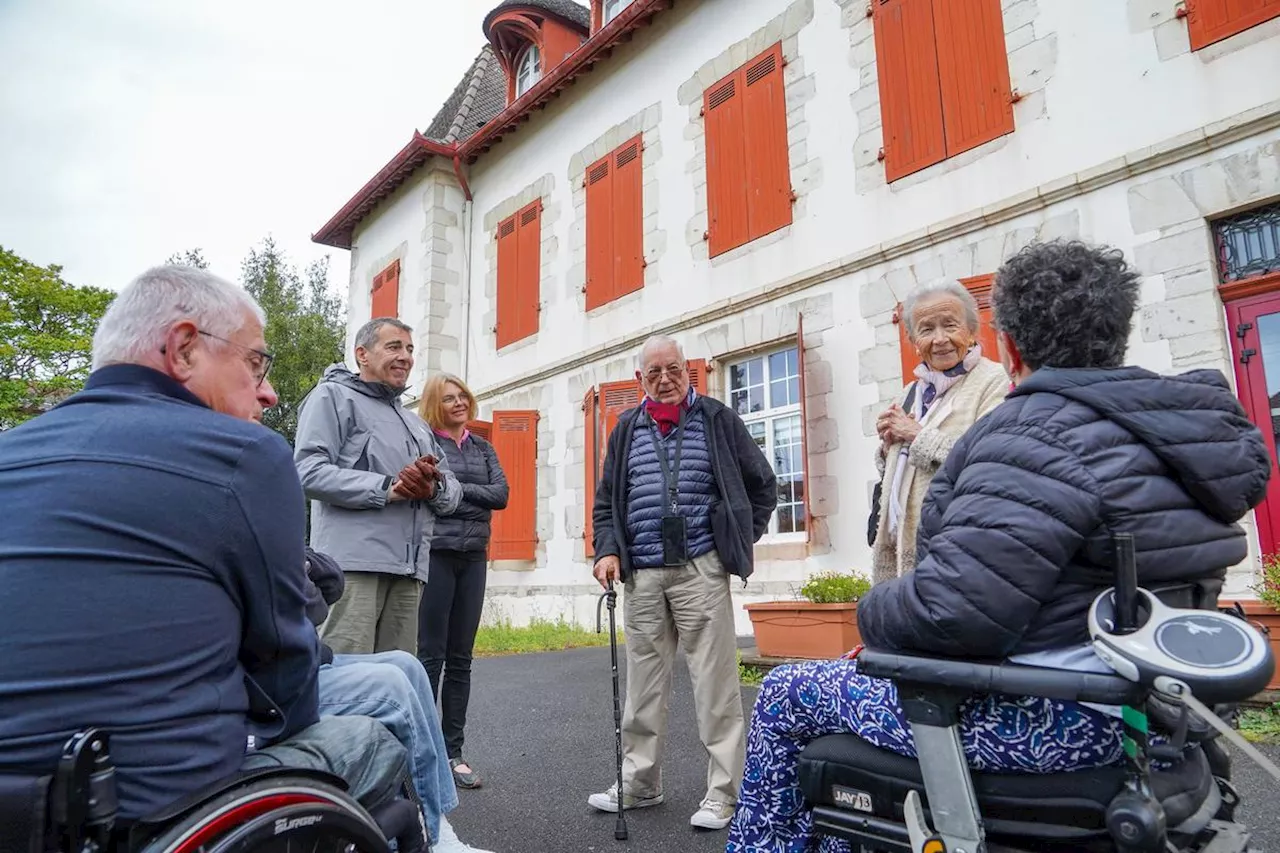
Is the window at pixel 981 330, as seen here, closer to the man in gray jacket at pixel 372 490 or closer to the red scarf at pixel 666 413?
the red scarf at pixel 666 413

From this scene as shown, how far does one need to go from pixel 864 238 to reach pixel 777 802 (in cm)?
628

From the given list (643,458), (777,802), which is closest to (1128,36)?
(643,458)

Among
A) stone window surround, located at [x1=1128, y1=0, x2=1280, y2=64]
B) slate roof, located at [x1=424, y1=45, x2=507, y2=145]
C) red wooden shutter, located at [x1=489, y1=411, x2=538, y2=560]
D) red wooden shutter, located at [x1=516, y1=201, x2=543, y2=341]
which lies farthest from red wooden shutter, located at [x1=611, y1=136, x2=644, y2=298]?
stone window surround, located at [x1=1128, y1=0, x2=1280, y2=64]

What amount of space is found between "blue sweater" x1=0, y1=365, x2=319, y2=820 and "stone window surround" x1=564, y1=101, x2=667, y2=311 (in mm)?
8112

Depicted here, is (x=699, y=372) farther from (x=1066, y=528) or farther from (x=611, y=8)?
(x=1066, y=528)

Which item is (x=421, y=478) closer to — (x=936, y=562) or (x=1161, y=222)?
(x=936, y=562)

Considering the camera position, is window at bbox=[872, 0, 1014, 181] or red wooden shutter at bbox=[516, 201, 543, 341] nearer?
window at bbox=[872, 0, 1014, 181]

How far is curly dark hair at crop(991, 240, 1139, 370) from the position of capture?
1572mm

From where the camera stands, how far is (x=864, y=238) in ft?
23.8

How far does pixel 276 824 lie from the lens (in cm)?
124

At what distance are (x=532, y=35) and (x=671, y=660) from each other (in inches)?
466

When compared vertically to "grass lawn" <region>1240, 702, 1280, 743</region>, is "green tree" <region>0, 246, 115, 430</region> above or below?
above

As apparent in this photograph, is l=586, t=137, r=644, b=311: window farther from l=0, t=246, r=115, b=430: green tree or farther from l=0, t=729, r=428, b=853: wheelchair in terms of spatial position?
l=0, t=246, r=115, b=430: green tree

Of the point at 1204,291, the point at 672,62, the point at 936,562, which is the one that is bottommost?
the point at 936,562
